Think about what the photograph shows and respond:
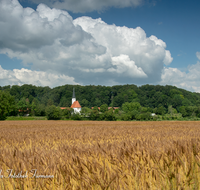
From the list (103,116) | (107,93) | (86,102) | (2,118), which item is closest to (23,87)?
(86,102)

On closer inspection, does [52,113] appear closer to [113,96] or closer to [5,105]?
[5,105]

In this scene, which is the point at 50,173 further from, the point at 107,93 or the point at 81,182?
the point at 107,93

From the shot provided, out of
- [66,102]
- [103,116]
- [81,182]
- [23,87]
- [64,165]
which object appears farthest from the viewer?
[23,87]

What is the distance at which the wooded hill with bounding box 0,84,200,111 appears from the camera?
453 ft

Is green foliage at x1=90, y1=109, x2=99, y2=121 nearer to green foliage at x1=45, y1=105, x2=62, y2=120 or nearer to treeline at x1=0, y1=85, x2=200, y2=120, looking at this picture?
green foliage at x1=45, y1=105, x2=62, y2=120

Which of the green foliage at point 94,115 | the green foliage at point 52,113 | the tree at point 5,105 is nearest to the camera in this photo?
the tree at point 5,105

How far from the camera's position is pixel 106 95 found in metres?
159

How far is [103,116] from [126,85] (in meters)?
98.7

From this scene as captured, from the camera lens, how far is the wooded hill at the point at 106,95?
453 ft

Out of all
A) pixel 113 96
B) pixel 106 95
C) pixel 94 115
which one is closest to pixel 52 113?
pixel 94 115

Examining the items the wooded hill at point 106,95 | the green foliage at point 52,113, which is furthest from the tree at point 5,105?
the wooded hill at point 106,95

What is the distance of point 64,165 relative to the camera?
9.62 ft

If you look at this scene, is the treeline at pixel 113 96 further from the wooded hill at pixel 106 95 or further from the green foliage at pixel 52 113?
the green foliage at pixel 52 113

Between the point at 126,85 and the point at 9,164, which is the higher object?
the point at 126,85
